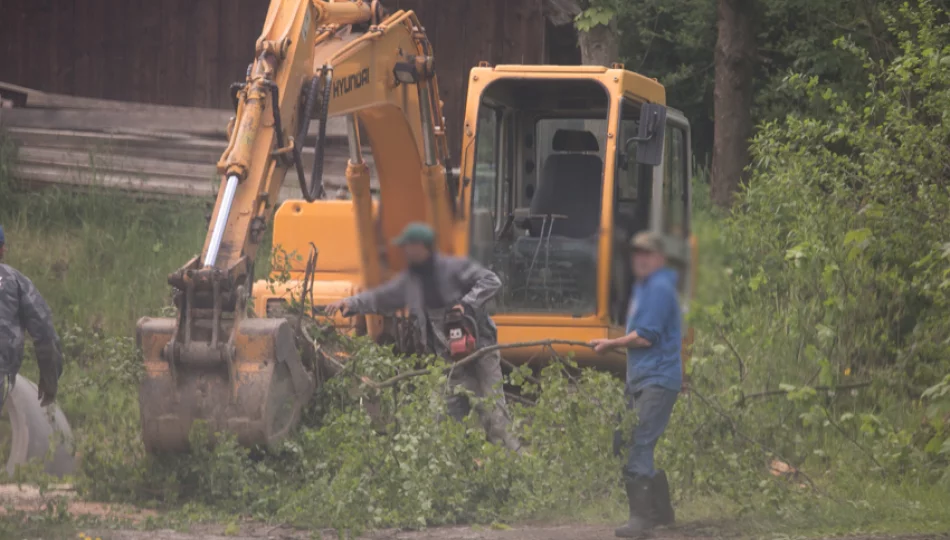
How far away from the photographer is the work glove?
838cm

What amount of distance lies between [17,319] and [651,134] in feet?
13.9

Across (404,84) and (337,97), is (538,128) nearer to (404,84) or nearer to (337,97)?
(404,84)

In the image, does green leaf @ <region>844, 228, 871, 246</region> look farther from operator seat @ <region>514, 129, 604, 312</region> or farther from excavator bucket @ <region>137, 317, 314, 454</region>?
excavator bucket @ <region>137, 317, 314, 454</region>

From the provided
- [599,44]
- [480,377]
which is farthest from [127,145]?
[480,377]

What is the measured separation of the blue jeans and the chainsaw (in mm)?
1748

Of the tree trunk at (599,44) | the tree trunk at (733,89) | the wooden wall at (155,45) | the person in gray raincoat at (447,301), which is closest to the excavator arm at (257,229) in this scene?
the person in gray raincoat at (447,301)

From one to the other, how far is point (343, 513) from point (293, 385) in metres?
0.79

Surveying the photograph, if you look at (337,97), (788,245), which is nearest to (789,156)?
(788,245)

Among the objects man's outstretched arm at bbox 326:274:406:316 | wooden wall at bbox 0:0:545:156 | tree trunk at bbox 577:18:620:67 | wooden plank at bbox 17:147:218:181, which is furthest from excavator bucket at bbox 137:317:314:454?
wooden wall at bbox 0:0:545:156

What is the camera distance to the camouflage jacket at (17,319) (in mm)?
8180

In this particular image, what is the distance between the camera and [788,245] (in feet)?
38.8

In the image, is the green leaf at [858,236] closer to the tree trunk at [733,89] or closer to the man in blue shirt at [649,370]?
the man in blue shirt at [649,370]

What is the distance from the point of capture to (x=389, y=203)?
9898mm

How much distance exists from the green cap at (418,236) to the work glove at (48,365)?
2.27 metres
